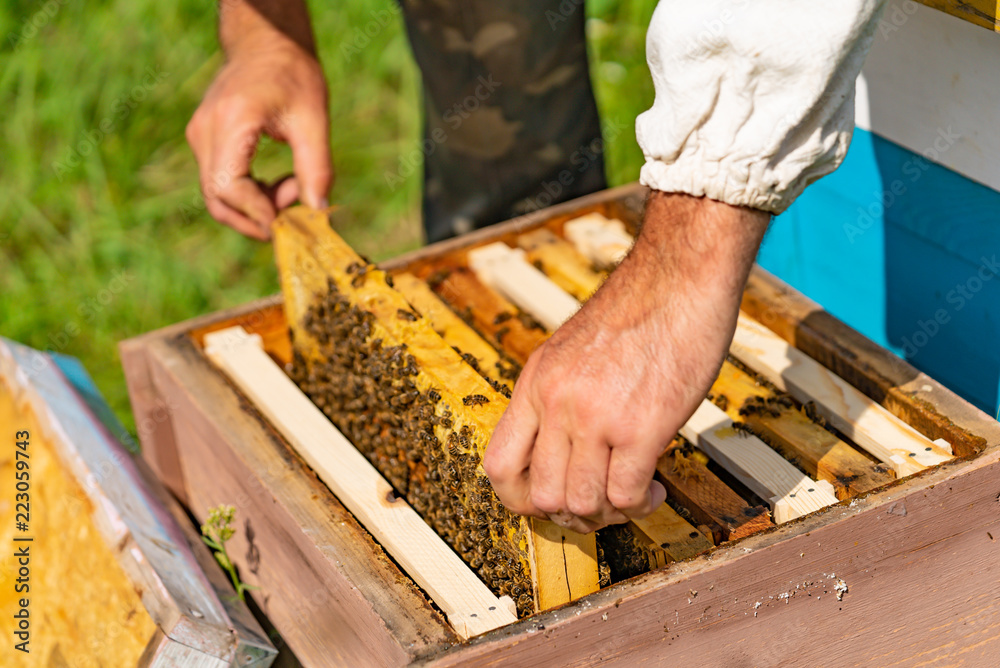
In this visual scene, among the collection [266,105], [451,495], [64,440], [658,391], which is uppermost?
[266,105]

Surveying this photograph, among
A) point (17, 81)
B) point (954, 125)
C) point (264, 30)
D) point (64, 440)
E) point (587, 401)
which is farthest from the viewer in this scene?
point (17, 81)

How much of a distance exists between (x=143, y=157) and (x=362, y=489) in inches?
147

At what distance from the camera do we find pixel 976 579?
1.70 metres

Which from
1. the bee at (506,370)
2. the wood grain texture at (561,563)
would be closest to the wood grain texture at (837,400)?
the bee at (506,370)

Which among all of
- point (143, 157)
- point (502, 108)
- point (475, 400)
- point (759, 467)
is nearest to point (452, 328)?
point (475, 400)

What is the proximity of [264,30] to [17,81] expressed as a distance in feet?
10.1

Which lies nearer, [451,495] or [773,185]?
[773,185]

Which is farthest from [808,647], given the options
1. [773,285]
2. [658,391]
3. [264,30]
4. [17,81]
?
[17,81]

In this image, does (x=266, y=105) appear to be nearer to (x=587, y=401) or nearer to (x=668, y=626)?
(x=587, y=401)

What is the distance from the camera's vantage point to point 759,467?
183 centimetres

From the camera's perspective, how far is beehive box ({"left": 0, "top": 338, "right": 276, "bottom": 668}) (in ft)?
5.85

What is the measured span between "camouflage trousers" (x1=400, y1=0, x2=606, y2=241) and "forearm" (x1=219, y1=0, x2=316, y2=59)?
61 cm

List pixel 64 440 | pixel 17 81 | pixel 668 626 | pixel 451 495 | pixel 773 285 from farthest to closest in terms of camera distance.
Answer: pixel 17 81, pixel 773 285, pixel 64 440, pixel 451 495, pixel 668 626

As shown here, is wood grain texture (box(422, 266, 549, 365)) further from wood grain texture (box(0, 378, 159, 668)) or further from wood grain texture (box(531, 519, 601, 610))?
wood grain texture (box(0, 378, 159, 668))
